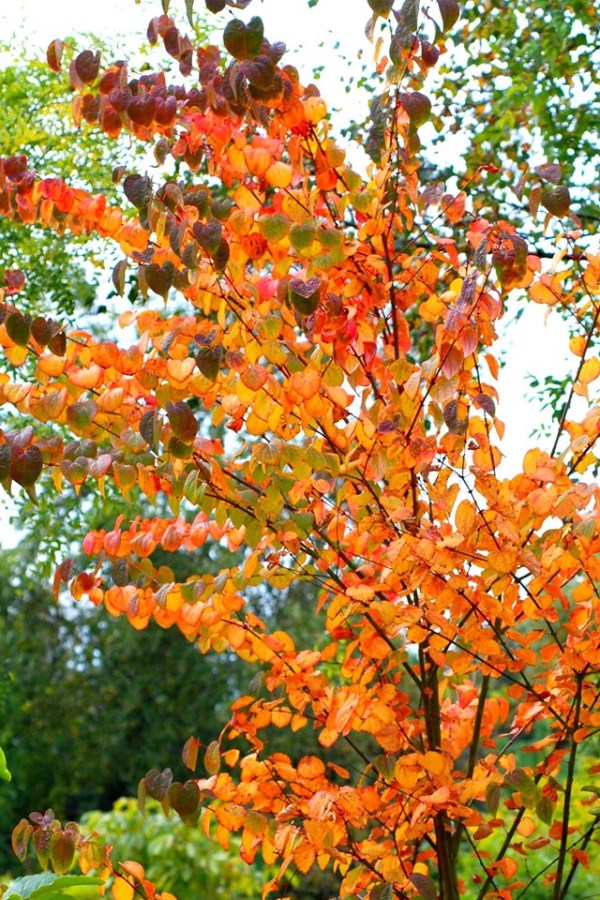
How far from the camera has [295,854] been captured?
1548 mm

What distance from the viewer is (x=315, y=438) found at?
1.54 metres

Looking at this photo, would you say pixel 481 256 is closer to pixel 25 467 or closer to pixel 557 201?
pixel 557 201

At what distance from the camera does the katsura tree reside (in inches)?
54.6

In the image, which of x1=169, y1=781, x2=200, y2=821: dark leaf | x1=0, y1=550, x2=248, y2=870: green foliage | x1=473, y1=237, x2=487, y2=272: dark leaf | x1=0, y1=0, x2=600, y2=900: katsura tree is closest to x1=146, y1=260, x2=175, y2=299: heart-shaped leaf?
x1=0, y1=0, x2=600, y2=900: katsura tree

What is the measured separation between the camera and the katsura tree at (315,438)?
1388 millimetres

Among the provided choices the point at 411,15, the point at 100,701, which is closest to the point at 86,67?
the point at 411,15

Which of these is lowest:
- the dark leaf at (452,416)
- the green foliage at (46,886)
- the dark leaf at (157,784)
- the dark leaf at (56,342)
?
the green foliage at (46,886)

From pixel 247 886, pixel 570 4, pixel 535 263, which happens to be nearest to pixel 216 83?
pixel 535 263

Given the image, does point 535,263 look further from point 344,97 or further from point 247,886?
point 247,886

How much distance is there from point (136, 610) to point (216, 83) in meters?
0.75

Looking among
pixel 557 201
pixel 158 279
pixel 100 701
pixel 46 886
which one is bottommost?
pixel 46 886

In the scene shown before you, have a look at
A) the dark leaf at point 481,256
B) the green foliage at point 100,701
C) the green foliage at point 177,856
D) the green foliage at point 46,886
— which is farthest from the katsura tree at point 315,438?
the green foliage at point 100,701

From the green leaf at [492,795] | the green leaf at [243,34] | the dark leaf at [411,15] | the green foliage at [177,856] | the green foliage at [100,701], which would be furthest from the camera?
the green foliage at [100,701]

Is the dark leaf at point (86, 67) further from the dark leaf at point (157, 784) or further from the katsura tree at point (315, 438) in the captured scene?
the dark leaf at point (157, 784)
